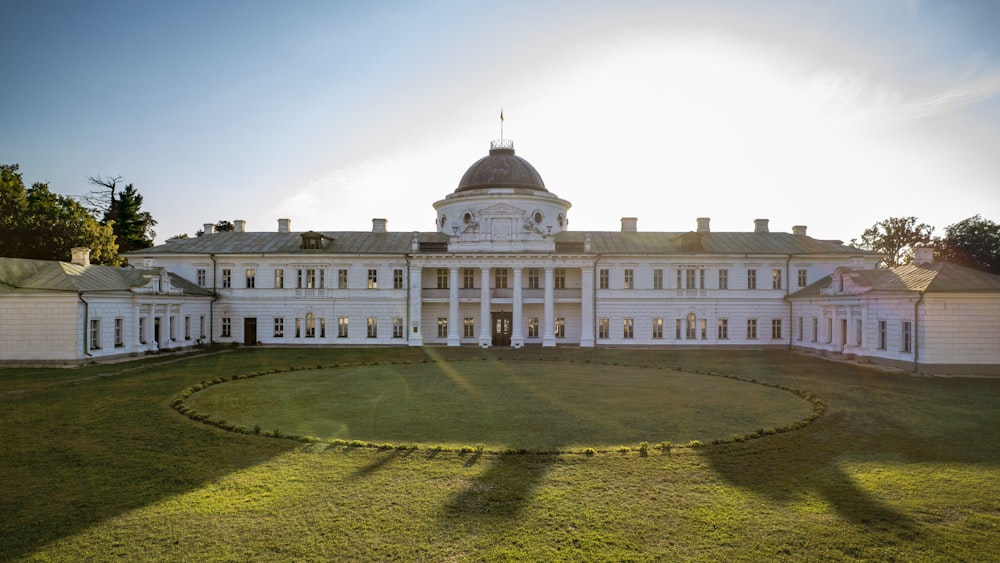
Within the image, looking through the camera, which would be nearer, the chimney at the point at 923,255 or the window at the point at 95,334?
the window at the point at 95,334

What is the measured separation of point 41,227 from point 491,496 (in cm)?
4735

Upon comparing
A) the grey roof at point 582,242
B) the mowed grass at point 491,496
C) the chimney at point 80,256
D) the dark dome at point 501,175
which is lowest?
the mowed grass at point 491,496

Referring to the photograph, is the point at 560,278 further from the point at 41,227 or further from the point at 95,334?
the point at 41,227

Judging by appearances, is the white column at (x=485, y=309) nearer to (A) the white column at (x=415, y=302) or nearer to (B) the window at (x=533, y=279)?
(B) the window at (x=533, y=279)

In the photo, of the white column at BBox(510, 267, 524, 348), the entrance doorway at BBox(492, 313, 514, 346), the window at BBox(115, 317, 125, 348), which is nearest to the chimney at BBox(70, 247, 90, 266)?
the window at BBox(115, 317, 125, 348)

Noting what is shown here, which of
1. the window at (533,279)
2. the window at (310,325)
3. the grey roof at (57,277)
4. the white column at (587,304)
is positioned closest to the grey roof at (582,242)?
the white column at (587,304)

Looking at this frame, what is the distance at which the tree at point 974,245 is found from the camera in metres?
48.1

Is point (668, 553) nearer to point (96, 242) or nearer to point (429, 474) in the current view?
point (429, 474)

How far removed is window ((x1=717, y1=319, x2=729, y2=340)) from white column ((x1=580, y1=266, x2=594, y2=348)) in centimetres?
982

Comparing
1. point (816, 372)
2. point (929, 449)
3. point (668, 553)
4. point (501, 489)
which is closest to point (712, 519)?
point (668, 553)

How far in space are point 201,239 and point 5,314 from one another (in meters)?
17.0

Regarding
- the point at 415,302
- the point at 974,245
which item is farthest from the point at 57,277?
the point at 974,245

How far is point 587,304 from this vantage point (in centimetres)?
3975

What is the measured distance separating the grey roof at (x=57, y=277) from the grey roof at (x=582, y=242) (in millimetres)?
9548
